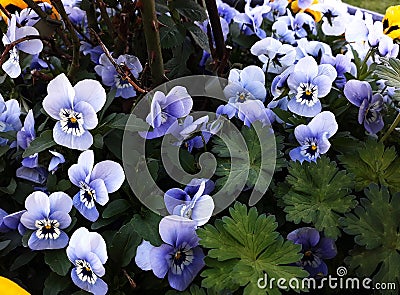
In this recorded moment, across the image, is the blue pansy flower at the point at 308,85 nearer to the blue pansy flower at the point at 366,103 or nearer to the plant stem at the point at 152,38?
the blue pansy flower at the point at 366,103

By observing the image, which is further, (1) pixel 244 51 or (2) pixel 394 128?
(1) pixel 244 51

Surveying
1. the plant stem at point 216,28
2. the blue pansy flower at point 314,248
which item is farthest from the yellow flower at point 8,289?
the plant stem at point 216,28

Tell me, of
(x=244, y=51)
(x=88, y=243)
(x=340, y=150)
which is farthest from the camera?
(x=244, y=51)

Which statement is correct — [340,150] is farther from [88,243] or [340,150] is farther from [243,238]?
[88,243]

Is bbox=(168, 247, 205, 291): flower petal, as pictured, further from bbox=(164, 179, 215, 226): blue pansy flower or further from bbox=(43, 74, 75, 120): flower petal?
bbox=(43, 74, 75, 120): flower petal

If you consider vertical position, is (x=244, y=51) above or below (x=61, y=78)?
below

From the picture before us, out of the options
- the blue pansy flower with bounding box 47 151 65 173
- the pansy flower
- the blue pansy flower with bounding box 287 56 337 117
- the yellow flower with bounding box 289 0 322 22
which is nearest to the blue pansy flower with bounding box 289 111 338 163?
the blue pansy flower with bounding box 287 56 337 117

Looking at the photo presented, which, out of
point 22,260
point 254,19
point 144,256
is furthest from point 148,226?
point 254,19

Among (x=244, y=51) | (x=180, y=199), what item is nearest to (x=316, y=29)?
(x=244, y=51)

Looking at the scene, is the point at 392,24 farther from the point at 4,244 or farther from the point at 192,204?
the point at 4,244
